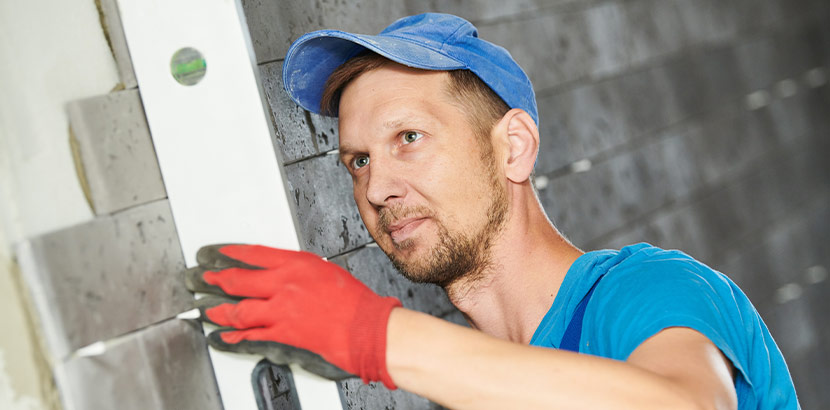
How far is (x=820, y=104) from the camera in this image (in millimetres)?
3807

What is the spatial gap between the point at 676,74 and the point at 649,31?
23cm

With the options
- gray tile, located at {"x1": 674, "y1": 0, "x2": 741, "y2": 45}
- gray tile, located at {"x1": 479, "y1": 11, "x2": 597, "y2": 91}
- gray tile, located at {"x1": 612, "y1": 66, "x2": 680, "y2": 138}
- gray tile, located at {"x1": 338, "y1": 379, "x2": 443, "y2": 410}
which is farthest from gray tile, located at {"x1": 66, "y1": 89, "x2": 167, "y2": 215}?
gray tile, located at {"x1": 674, "y1": 0, "x2": 741, "y2": 45}

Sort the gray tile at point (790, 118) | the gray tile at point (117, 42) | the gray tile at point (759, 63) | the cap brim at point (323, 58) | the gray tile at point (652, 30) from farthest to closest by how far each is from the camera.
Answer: the gray tile at point (790, 118), the gray tile at point (759, 63), the gray tile at point (652, 30), the cap brim at point (323, 58), the gray tile at point (117, 42)

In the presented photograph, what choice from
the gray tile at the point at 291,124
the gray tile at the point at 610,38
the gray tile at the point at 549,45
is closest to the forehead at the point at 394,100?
the gray tile at the point at 291,124

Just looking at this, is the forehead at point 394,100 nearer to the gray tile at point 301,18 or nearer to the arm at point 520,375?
the gray tile at point 301,18

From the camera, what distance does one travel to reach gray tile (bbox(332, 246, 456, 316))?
5.02ft

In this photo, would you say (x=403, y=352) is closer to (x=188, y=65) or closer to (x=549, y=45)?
(x=188, y=65)

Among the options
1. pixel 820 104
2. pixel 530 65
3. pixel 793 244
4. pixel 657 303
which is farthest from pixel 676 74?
pixel 657 303

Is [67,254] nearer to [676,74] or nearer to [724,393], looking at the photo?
[724,393]

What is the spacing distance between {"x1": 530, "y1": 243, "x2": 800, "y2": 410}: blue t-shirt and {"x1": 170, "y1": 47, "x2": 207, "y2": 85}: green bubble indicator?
2.19ft

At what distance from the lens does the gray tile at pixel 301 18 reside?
4.60 feet

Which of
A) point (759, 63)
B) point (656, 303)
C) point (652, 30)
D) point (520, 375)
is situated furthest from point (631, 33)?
point (520, 375)

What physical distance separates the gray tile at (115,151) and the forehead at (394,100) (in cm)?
43

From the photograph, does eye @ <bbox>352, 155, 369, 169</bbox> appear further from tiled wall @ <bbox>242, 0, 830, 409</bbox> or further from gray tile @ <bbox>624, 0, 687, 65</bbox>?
gray tile @ <bbox>624, 0, 687, 65</bbox>
